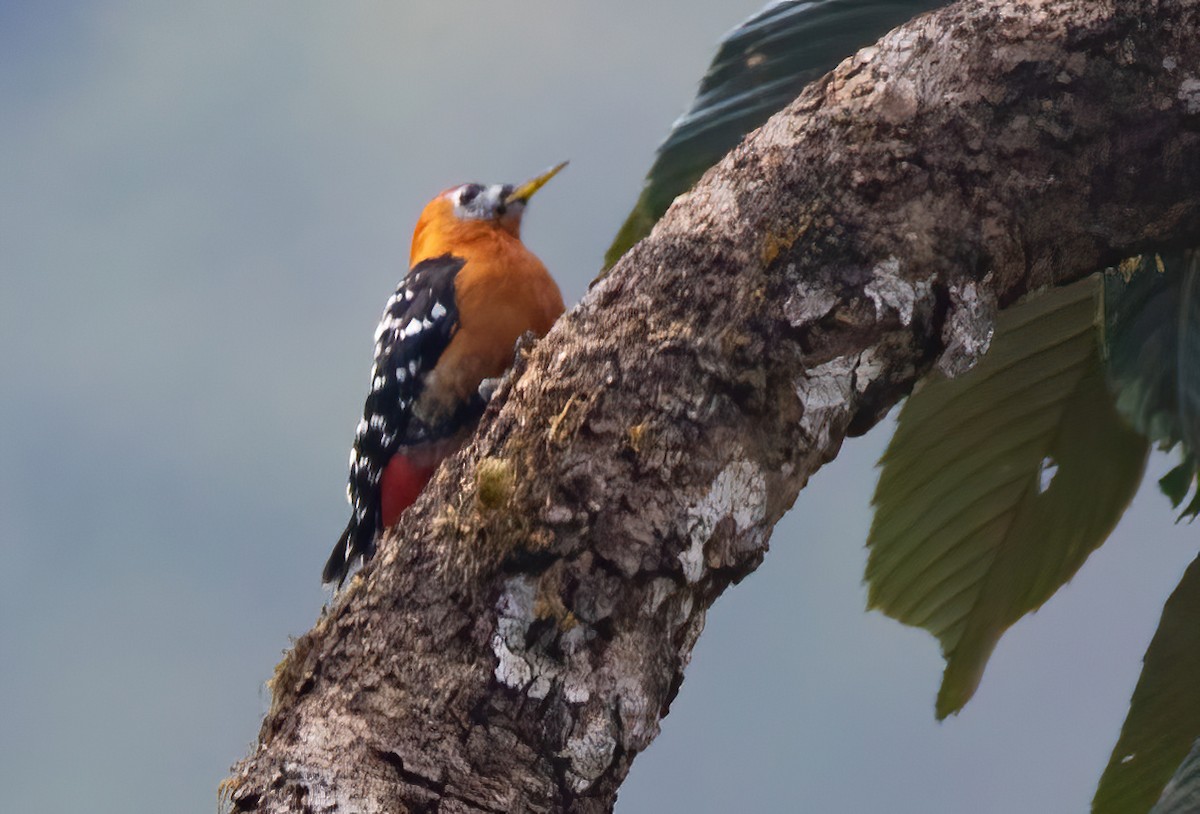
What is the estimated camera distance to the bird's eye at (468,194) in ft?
18.0

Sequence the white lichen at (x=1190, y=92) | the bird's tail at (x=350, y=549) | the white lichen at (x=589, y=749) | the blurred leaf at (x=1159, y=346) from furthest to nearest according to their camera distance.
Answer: the bird's tail at (x=350, y=549)
the blurred leaf at (x=1159, y=346)
the white lichen at (x=1190, y=92)
the white lichen at (x=589, y=749)

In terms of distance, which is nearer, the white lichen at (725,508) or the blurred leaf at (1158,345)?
the white lichen at (725,508)

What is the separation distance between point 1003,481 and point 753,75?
5.54 feet

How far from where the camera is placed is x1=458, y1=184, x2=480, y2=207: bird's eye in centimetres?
548

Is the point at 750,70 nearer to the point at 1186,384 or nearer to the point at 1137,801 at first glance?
the point at 1186,384

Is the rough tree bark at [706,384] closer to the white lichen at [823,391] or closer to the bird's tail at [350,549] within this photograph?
the white lichen at [823,391]

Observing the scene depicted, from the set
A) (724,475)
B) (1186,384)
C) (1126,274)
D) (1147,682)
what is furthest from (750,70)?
(1147,682)

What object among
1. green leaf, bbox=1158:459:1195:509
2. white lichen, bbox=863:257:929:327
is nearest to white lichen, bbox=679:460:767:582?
white lichen, bbox=863:257:929:327

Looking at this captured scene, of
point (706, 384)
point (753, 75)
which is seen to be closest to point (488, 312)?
point (753, 75)

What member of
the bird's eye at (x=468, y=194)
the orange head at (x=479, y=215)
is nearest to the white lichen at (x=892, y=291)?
the orange head at (x=479, y=215)

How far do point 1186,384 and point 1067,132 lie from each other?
1.11m

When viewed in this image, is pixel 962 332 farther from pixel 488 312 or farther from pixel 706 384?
pixel 488 312

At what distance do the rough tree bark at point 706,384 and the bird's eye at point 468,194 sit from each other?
2.58 metres

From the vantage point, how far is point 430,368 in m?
4.47
